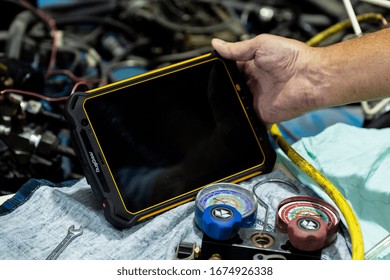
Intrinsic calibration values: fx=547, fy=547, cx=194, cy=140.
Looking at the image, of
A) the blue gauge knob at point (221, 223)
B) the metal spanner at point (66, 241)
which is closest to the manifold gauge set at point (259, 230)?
the blue gauge knob at point (221, 223)

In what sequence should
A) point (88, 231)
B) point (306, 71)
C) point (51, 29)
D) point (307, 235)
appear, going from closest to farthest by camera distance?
point (307, 235), point (88, 231), point (306, 71), point (51, 29)

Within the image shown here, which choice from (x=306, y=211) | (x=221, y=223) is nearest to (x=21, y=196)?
(x=221, y=223)

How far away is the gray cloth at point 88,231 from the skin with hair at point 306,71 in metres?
0.20

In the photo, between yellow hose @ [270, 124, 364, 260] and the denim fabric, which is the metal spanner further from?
yellow hose @ [270, 124, 364, 260]

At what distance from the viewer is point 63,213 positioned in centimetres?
100

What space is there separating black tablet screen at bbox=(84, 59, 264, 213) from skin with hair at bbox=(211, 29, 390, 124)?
2.9 inches

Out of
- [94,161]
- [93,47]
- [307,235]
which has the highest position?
[94,161]

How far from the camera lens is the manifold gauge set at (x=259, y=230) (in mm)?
869

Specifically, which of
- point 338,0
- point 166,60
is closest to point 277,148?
point 166,60

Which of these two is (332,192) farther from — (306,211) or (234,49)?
(234,49)

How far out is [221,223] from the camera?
88 centimetres

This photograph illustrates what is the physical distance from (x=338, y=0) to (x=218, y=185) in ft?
4.21

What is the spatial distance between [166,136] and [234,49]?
0.71ft

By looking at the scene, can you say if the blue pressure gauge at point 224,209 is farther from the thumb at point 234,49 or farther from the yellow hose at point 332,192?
the thumb at point 234,49
